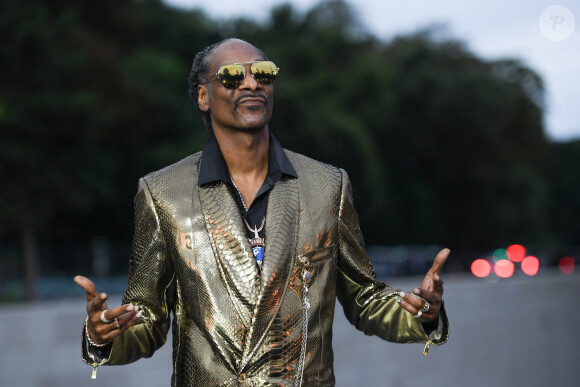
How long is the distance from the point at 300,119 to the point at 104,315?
32.2m

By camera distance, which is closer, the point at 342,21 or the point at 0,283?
the point at 0,283

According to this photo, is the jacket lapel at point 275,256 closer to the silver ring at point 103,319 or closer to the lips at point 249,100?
the lips at point 249,100

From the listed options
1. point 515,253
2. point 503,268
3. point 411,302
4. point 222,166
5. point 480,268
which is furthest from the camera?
point 515,253

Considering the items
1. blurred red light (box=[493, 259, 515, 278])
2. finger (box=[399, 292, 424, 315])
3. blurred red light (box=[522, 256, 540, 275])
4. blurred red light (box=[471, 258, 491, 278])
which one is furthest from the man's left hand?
blurred red light (box=[522, 256, 540, 275])

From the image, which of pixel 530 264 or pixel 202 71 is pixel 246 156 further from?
pixel 530 264

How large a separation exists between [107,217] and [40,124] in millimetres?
7937

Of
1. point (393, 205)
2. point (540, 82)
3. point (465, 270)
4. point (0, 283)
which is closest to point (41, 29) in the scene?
point (0, 283)

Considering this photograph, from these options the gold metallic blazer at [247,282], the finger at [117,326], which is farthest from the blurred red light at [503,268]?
the finger at [117,326]

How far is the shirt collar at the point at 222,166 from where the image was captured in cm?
313

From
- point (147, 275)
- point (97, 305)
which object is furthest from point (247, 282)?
point (97, 305)

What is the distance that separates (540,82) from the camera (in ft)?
174

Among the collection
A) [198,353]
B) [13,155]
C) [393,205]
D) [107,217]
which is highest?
[198,353]

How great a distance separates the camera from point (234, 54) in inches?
124

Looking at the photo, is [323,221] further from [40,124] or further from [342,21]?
[342,21]
